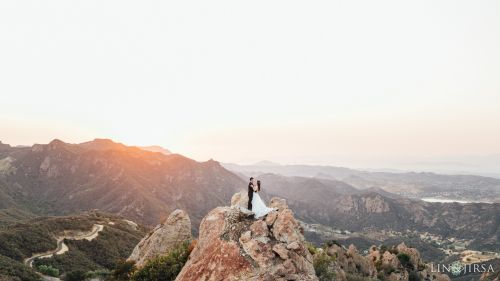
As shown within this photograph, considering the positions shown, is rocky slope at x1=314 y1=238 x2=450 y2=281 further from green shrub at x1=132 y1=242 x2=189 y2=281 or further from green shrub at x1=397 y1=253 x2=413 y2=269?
green shrub at x1=132 y1=242 x2=189 y2=281

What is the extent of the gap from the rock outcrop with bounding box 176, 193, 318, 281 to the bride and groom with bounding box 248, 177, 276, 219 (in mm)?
763

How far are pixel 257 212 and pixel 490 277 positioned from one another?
301ft

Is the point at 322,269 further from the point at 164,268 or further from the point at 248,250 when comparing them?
the point at 248,250

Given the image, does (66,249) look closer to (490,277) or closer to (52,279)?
(52,279)

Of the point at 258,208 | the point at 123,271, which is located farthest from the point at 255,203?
the point at 123,271

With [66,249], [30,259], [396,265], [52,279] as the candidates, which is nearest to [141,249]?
[52,279]

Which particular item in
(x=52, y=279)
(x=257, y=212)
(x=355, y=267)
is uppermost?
(x=257, y=212)

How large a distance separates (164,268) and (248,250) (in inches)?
412

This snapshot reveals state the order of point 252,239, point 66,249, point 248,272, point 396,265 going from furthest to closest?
point 66,249
point 396,265
point 252,239
point 248,272

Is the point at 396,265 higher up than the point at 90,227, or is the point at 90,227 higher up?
the point at 396,265

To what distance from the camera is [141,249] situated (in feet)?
129

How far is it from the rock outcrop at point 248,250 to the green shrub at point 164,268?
481 centimetres

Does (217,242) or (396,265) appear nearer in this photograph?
(217,242)

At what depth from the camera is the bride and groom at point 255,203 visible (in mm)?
25808
